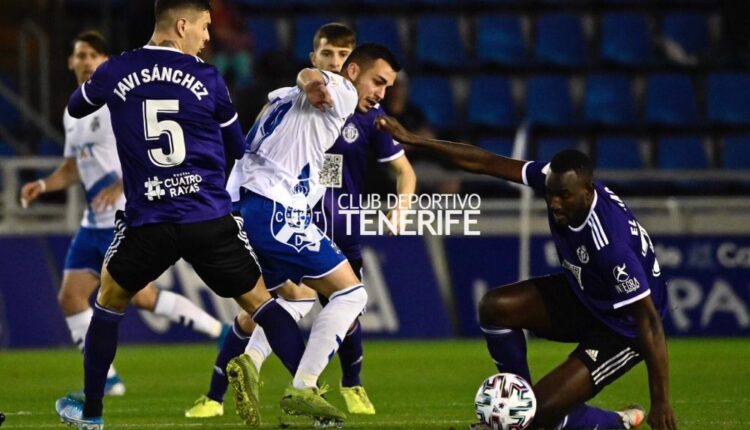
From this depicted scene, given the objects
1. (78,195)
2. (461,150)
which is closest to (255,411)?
(461,150)

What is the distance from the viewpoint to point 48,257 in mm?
15781

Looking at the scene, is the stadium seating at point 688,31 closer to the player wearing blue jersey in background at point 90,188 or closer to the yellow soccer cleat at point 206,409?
the player wearing blue jersey in background at point 90,188

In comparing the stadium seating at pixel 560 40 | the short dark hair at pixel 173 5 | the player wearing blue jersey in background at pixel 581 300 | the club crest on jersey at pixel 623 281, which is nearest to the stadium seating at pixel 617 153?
the stadium seating at pixel 560 40

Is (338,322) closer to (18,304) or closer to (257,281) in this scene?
(257,281)

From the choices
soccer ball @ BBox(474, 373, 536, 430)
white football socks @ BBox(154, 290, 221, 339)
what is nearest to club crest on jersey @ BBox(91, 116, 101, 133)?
white football socks @ BBox(154, 290, 221, 339)

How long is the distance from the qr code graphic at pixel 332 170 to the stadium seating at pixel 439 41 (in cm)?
1007

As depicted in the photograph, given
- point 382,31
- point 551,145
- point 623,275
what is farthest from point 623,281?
point 382,31

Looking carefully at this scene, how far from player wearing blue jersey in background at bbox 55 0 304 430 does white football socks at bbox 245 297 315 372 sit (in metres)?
0.97

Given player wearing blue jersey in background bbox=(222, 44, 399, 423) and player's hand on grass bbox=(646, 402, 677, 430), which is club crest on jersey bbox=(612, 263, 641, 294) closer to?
player's hand on grass bbox=(646, 402, 677, 430)

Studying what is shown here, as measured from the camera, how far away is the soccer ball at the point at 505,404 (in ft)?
24.6

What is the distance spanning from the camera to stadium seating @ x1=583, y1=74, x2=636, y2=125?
62.4 ft

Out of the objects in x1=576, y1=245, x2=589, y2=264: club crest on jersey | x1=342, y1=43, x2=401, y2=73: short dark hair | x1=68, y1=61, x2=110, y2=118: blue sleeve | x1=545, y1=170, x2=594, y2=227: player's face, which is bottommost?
x1=576, y1=245, x2=589, y2=264: club crest on jersey

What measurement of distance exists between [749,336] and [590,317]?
8.56 m

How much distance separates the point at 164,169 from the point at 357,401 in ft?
8.45
